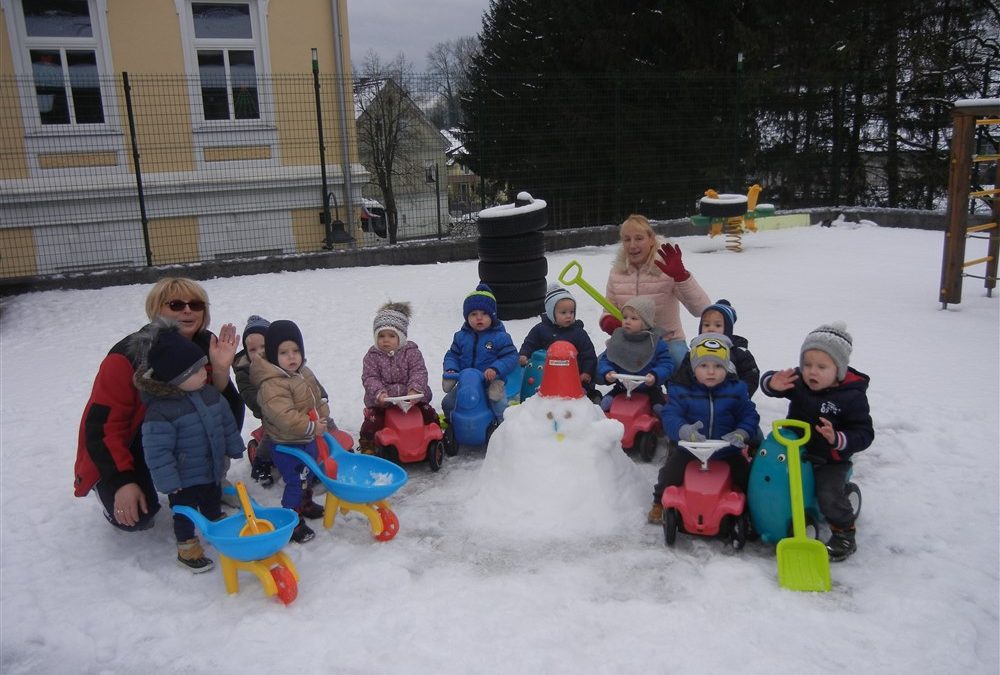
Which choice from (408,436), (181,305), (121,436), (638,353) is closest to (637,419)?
(638,353)

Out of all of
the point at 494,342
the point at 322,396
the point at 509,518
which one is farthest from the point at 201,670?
the point at 494,342

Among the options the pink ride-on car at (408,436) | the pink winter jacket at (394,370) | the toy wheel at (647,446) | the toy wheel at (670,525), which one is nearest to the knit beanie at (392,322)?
the pink winter jacket at (394,370)

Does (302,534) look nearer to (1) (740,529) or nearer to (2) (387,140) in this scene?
(1) (740,529)

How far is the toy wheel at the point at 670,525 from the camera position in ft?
12.4

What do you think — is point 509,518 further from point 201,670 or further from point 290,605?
point 201,670

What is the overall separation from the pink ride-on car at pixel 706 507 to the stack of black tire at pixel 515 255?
4403 millimetres

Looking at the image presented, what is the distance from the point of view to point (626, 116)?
14641 millimetres

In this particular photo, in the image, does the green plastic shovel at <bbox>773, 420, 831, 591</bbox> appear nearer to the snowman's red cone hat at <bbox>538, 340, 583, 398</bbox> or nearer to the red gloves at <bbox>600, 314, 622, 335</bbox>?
the snowman's red cone hat at <bbox>538, 340, 583, 398</bbox>

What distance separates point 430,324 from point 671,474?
4.68 m

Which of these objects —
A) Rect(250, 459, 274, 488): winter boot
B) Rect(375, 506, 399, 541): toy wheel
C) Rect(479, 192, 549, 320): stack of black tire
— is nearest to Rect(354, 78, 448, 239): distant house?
Rect(479, 192, 549, 320): stack of black tire

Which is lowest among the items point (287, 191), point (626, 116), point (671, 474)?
point (671, 474)

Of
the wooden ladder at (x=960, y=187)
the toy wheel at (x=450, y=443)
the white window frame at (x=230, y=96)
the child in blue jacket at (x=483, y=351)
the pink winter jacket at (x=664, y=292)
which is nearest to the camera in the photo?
the toy wheel at (x=450, y=443)

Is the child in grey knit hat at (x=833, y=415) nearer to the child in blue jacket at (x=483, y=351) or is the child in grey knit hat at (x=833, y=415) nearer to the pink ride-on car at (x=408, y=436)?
the child in blue jacket at (x=483, y=351)

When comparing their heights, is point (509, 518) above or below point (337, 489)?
below
